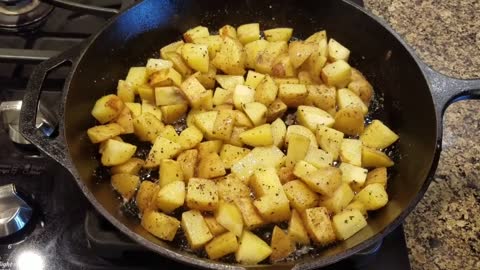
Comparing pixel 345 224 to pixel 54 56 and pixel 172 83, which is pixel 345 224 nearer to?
pixel 172 83

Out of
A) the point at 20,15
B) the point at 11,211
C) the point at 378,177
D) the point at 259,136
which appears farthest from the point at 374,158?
the point at 20,15

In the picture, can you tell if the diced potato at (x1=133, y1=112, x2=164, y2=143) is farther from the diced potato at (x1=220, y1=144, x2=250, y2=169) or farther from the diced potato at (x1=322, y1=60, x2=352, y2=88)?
the diced potato at (x1=322, y1=60, x2=352, y2=88)

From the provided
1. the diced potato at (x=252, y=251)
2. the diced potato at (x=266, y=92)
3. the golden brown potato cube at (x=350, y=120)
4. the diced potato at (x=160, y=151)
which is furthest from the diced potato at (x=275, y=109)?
the diced potato at (x=252, y=251)

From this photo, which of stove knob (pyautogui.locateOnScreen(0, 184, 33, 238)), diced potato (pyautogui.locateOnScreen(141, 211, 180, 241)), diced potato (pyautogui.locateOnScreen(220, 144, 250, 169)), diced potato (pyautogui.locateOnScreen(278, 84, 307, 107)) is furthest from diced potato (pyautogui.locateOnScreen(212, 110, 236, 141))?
stove knob (pyautogui.locateOnScreen(0, 184, 33, 238))

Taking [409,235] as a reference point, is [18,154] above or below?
above

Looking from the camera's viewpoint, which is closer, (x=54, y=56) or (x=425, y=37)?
(x=54, y=56)

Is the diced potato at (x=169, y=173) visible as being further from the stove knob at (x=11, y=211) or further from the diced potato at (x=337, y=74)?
the diced potato at (x=337, y=74)

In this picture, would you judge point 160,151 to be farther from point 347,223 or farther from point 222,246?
point 347,223

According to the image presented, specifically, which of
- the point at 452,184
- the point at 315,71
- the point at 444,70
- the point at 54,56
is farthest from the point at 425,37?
the point at 54,56
